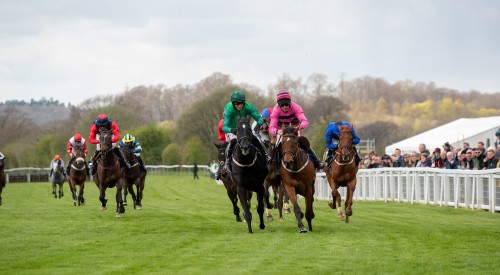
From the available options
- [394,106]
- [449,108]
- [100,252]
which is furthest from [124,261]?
[394,106]

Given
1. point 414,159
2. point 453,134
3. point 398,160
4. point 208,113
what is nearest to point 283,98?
point 414,159

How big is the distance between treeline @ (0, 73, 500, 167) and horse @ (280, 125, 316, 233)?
1913 inches

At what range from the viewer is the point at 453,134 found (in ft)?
192

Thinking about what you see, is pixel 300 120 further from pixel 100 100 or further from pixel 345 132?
pixel 100 100

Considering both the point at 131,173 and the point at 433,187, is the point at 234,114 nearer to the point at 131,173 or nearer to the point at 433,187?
the point at 131,173

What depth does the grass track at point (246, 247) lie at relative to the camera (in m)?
10.4

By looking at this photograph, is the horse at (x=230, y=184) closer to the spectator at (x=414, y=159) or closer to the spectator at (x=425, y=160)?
the spectator at (x=425, y=160)

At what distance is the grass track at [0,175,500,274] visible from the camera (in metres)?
10.4

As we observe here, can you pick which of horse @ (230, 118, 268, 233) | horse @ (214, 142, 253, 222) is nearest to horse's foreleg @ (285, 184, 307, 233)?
horse @ (230, 118, 268, 233)

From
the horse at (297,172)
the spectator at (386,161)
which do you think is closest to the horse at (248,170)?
the horse at (297,172)

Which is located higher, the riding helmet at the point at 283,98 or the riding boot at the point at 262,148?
the riding helmet at the point at 283,98

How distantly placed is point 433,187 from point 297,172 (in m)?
12.6

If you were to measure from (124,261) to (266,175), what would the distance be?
5333 millimetres

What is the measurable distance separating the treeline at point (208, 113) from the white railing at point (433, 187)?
102ft
